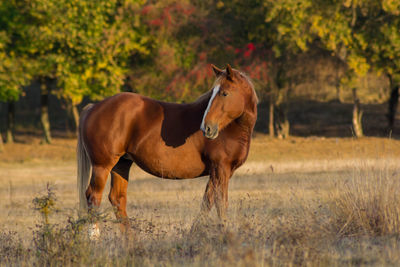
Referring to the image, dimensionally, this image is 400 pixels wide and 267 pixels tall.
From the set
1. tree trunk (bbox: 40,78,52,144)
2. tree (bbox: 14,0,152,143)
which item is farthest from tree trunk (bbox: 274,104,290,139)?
tree trunk (bbox: 40,78,52,144)

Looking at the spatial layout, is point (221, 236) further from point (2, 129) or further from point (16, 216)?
point (2, 129)

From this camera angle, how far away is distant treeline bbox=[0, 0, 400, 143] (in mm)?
25234

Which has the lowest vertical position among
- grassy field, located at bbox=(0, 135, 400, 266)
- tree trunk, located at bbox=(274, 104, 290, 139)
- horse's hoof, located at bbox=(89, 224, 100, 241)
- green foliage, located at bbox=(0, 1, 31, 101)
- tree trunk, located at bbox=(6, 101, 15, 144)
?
tree trunk, located at bbox=(6, 101, 15, 144)

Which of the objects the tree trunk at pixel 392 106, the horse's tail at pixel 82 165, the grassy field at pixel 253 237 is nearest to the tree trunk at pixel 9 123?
the tree trunk at pixel 392 106

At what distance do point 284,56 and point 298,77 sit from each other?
1237 mm

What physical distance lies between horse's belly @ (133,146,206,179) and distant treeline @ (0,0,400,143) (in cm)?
1766

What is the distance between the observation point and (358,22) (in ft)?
89.4

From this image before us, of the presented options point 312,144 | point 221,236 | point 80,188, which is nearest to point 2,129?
point 312,144

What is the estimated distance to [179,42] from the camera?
27.0 metres

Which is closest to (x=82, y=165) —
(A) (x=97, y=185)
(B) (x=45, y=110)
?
(A) (x=97, y=185)

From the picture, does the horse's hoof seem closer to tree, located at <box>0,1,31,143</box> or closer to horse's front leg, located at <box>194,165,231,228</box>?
horse's front leg, located at <box>194,165,231,228</box>

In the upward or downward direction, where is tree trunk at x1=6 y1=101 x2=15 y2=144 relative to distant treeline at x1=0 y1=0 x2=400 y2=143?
downward

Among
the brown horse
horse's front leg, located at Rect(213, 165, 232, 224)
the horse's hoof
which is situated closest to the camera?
the horse's hoof

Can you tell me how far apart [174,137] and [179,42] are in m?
19.7
